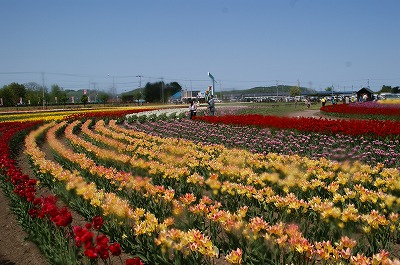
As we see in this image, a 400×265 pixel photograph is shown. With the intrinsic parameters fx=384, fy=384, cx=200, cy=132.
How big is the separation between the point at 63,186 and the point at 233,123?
11.7 meters

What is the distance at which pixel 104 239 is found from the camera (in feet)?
10.1

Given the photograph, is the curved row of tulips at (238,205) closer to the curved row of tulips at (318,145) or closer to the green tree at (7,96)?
the curved row of tulips at (318,145)

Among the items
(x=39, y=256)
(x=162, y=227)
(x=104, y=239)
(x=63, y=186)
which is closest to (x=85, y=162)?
(x=63, y=186)

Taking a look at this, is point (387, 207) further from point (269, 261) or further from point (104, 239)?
point (104, 239)

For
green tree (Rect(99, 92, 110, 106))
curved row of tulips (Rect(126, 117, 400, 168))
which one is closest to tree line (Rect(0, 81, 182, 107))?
green tree (Rect(99, 92, 110, 106))

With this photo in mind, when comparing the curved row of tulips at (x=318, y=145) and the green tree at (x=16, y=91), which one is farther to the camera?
the green tree at (x=16, y=91)

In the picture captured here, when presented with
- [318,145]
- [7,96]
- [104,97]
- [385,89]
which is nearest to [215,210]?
[318,145]

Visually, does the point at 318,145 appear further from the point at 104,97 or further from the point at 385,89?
the point at 385,89

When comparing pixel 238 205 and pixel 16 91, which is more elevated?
pixel 16 91

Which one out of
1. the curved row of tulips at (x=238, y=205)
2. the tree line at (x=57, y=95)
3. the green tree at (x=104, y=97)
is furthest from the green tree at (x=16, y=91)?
the curved row of tulips at (x=238, y=205)

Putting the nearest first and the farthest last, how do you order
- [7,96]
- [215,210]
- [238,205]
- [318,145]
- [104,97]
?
[215,210] → [238,205] → [318,145] → [7,96] → [104,97]

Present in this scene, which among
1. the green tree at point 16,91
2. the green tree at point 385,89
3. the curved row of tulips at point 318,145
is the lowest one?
the curved row of tulips at point 318,145

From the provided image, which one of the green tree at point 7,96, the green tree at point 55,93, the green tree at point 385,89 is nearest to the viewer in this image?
the green tree at point 7,96

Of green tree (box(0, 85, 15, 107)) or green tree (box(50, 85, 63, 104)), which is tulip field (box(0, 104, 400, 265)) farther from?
green tree (box(50, 85, 63, 104))
